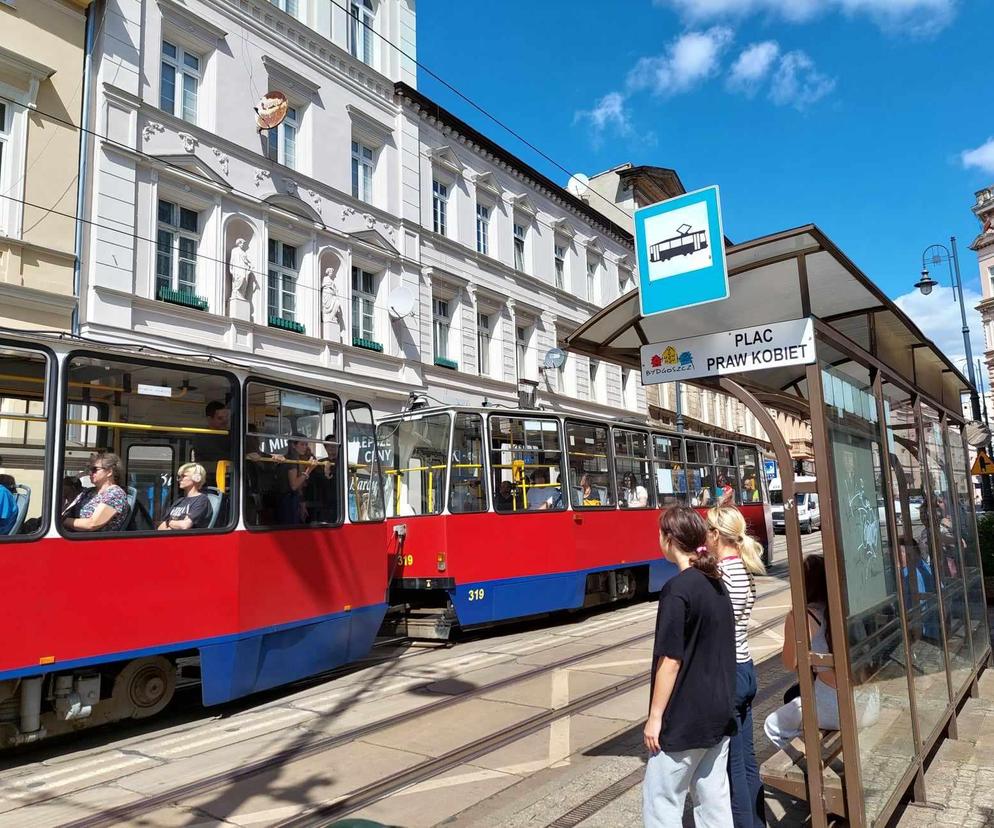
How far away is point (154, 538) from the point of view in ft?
20.4

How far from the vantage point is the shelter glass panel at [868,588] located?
3.49 meters

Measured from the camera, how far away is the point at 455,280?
21.6m

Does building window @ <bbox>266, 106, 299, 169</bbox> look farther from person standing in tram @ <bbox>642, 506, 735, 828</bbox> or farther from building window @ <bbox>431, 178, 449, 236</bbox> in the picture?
person standing in tram @ <bbox>642, 506, 735, 828</bbox>

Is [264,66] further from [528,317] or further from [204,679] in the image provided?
[204,679]

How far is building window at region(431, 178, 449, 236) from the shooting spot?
70.3 ft

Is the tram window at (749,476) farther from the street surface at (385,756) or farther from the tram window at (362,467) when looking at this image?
the tram window at (362,467)

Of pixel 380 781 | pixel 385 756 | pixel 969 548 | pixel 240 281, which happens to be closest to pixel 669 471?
pixel 969 548

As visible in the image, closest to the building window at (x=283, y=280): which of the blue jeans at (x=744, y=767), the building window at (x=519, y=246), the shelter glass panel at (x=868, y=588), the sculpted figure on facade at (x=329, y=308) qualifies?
the sculpted figure on facade at (x=329, y=308)

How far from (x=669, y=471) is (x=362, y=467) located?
729 centimetres

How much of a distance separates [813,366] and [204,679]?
5.34 meters

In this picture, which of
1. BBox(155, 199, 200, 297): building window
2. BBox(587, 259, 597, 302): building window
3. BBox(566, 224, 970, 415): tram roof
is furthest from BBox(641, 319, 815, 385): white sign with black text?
BBox(587, 259, 597, 302): building window

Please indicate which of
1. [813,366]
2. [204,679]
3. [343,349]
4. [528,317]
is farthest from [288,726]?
[528,317]

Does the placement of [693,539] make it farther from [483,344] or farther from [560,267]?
[560,267]

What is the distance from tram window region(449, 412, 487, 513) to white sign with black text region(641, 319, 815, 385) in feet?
19.7
